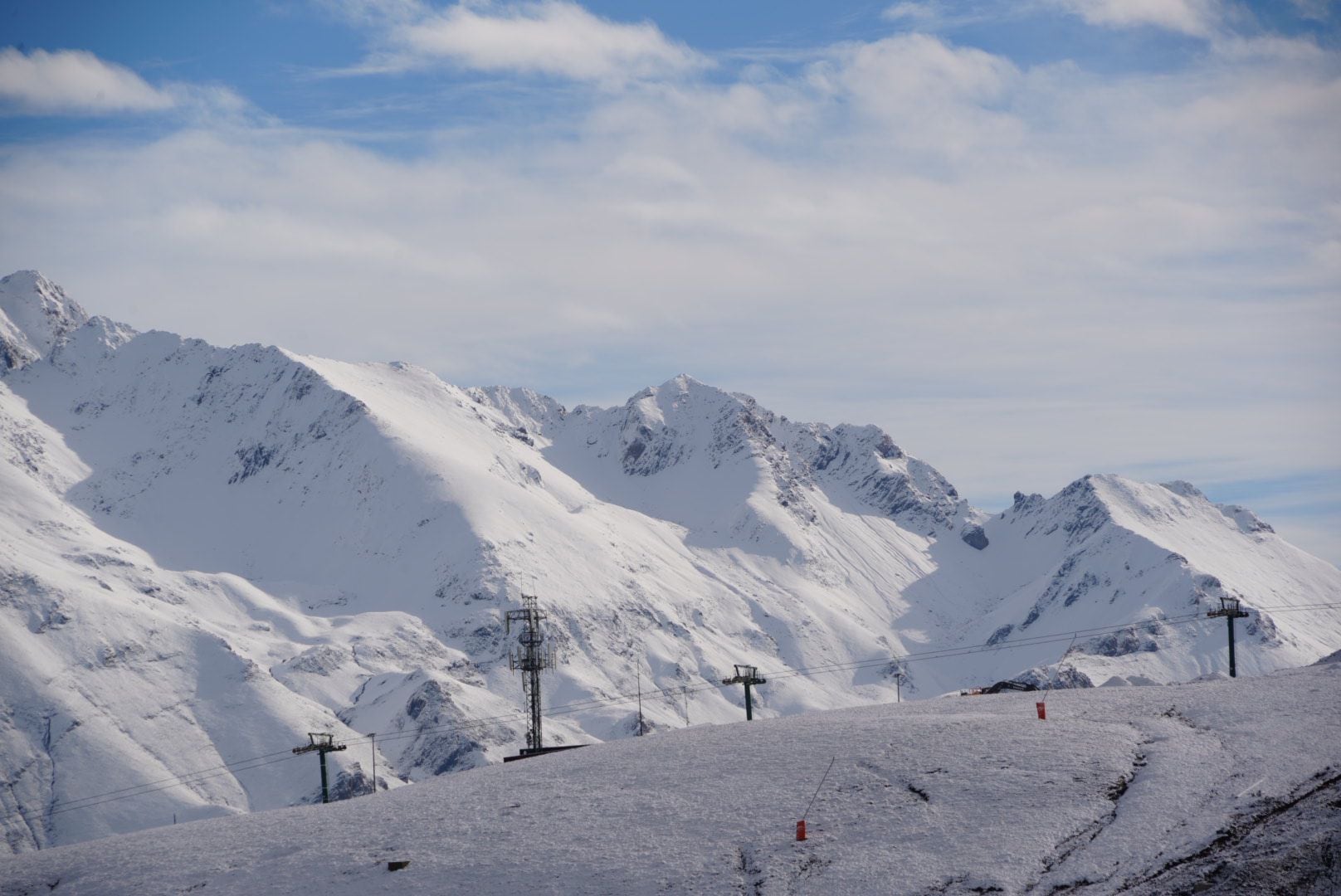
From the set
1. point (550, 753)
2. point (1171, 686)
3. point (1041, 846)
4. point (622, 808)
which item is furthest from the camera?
point (550, 753)

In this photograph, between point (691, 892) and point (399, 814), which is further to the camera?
point (399, 814)

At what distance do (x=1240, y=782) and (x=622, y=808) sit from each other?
16702mm

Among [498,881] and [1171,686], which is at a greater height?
[1171,686]

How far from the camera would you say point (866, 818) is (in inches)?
1521

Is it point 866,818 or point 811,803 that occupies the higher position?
point 811,803

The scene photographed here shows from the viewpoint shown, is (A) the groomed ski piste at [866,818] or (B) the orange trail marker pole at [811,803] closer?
(A) the groomed ski piste at [866,818]

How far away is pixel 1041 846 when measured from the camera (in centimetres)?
3506

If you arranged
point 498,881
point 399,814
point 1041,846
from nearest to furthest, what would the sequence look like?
1. point 1041,846
2. point 498,881
3. point 399,814

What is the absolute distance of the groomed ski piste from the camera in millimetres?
33906

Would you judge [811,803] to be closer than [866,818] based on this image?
No

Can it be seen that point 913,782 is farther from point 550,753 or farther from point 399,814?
point 550,753

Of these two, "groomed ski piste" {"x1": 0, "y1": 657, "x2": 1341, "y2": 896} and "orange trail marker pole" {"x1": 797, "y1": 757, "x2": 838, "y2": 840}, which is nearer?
"groomed ski piste" {"x1": 0, "y1": 657, "x2": 1341, "y2": 896}

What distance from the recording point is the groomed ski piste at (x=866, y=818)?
111ft

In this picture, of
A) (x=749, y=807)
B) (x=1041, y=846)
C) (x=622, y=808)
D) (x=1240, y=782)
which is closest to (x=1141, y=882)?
(x=1041, y=846)
